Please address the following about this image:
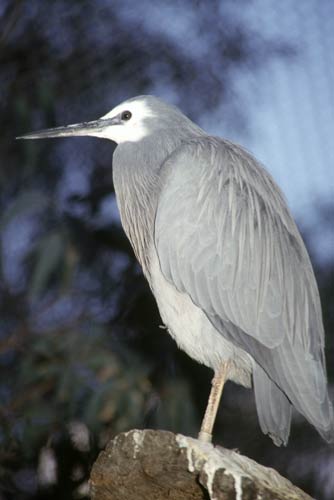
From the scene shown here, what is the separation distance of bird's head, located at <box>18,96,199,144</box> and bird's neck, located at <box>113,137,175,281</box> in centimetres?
4

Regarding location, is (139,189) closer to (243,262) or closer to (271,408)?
(243,262)

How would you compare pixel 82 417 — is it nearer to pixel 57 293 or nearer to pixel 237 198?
pixel 57 293

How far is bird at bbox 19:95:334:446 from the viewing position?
1.91 meters

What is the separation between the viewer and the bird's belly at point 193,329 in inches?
78.6

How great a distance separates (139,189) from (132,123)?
0.60 feet

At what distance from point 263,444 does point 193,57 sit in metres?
1.59

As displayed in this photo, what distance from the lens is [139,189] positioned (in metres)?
2.17

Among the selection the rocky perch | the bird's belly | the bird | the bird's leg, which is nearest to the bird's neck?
the bird

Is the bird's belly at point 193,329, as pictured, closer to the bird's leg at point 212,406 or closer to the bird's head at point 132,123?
the bird's leg at point 212,406

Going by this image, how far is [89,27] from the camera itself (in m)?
3.57

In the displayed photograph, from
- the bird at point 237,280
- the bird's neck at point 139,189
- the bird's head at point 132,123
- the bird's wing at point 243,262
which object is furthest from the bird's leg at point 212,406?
the bird's head at point 132,123

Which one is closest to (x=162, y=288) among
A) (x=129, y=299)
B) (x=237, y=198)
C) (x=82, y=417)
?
(x=237, y=198)

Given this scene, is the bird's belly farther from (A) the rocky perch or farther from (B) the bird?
(A) the rocky perch

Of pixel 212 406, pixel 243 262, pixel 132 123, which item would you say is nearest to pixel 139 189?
pixel 132 123
